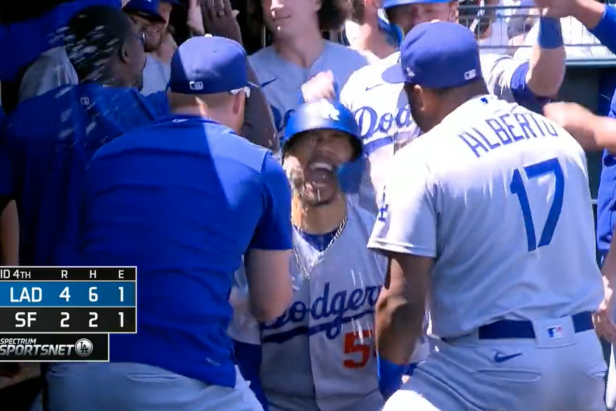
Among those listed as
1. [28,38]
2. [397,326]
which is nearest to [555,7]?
[397,326]

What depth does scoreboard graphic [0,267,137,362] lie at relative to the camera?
2449 mm

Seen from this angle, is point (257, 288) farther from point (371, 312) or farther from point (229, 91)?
point (371, 312)

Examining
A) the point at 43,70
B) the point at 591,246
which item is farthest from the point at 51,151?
the point at 591,246

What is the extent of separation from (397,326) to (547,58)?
1014mm

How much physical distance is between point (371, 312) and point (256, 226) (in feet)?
2.44

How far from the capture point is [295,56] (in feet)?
11.8

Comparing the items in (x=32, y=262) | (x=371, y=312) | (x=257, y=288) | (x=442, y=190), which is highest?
(x=442, y=190)

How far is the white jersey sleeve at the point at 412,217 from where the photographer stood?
91.5 inches

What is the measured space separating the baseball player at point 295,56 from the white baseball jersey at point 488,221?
44.2 inches

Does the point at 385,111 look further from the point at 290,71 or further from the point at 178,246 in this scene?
the point at 178,246

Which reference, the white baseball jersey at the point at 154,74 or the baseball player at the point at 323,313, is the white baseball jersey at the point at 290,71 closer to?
the white baseball jersey at the point at 154,74

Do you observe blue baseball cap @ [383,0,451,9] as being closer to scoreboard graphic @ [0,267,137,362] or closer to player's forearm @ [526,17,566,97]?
player's forearm @ [526,17,566,97]

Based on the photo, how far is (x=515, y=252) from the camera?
7.75 ft

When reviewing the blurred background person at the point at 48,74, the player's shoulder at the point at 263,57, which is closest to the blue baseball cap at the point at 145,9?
the player's shoulder at the point at 263,57
